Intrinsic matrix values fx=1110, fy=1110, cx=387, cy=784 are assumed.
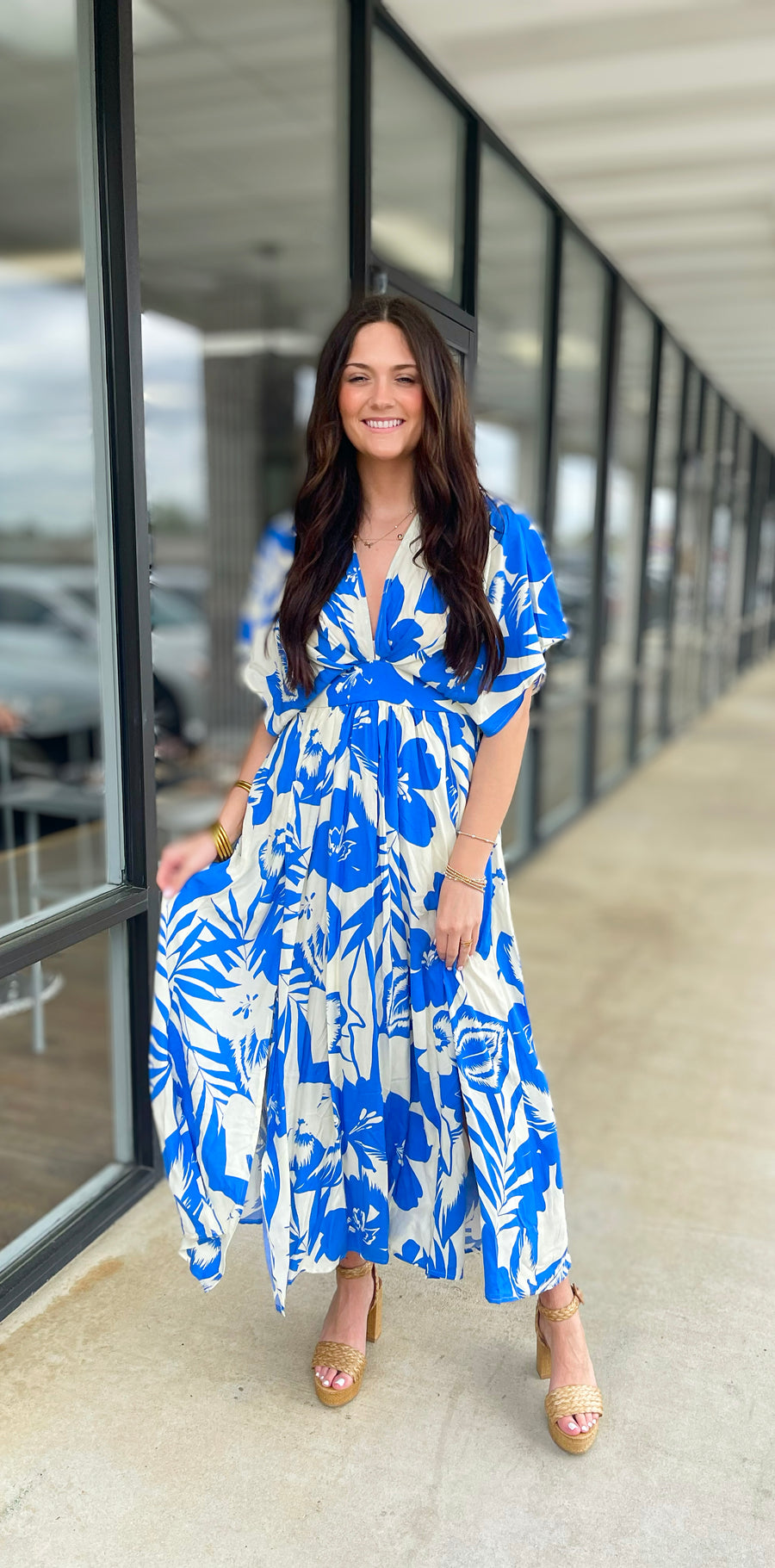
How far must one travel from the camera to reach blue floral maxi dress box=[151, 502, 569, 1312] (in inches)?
55.7

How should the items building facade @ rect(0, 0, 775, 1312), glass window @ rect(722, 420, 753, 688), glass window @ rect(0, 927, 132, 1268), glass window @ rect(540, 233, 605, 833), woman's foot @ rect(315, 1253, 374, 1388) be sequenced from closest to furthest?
woman's foot @ rect(315, 1253, 374, 1388)
building facade @ rect(0, 0, 775, 1312)
glass window @ rect(0, 927, 132, 1268)
glass window @ rect(540, 233, 605, 833)
glass window @ rect(722, 420, 753, 688)

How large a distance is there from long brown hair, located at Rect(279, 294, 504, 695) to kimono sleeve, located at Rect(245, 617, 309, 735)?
44mm

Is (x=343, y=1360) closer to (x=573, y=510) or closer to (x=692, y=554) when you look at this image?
(x=573, y=510)

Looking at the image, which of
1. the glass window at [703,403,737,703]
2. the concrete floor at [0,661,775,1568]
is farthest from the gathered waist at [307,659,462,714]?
the glass window at [703,403,737,703]

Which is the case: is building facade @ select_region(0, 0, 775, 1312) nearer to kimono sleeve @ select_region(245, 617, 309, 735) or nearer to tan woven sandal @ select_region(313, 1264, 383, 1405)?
kimono sleeve @ select_region(245, 617, 309, 735)

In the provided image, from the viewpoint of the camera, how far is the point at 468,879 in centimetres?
140

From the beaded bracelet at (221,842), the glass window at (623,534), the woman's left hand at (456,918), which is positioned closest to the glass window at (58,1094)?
the beaded bracelet at (221,842)

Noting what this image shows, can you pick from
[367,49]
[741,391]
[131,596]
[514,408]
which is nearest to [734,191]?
[514,408]

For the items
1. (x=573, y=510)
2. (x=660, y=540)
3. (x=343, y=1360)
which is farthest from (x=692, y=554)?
(x=343, y=1360)

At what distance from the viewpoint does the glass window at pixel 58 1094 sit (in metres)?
2.01

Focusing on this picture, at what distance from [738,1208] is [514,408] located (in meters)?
2.92

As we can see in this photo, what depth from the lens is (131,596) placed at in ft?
6.05

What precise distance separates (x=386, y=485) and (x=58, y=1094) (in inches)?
69.8

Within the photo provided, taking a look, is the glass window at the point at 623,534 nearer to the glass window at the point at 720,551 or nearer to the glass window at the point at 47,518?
the glass window at the point at 47,518
